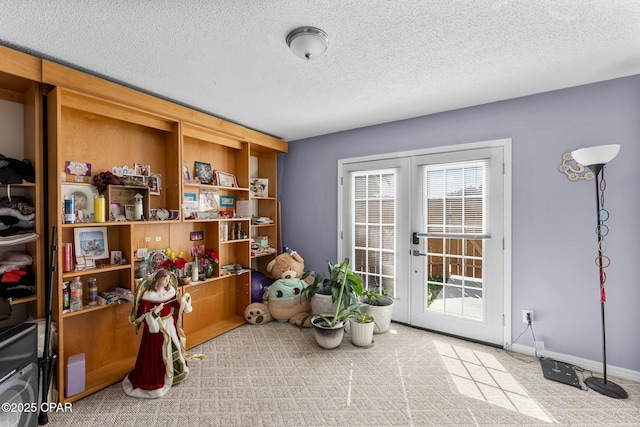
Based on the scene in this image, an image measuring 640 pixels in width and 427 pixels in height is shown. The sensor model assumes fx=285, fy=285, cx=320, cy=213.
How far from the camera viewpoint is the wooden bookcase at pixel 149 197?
83.7 inches

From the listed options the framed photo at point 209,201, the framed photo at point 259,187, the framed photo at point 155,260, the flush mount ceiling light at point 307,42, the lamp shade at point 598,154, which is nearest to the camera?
the flush mount ceiling light at point 307,42

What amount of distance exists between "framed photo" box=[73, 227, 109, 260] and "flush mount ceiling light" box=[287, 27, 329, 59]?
2.23m

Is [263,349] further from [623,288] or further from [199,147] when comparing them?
[623,288]

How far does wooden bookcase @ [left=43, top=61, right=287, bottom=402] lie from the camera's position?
2127 mm

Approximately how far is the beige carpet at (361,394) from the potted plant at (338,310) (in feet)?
0.43

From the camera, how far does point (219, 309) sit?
357 cm

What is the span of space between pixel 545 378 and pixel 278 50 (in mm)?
3280

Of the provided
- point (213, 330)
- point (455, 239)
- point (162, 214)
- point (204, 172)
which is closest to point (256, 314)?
point (213, 330)

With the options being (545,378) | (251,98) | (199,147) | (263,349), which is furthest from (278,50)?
(545,378)

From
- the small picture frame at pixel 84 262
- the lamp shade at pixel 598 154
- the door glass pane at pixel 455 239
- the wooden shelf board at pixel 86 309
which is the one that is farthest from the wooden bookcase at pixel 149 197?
the lamp shade at pixel 598 154

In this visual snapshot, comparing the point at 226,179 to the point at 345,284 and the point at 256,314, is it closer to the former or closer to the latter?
the point at 256,314

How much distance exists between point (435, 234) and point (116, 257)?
3.20 meters

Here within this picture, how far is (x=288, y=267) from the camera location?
12.5ft

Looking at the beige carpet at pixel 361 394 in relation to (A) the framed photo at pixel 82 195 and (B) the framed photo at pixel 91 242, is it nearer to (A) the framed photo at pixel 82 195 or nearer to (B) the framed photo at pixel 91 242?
(B) the framed photo at pixel 91 242
